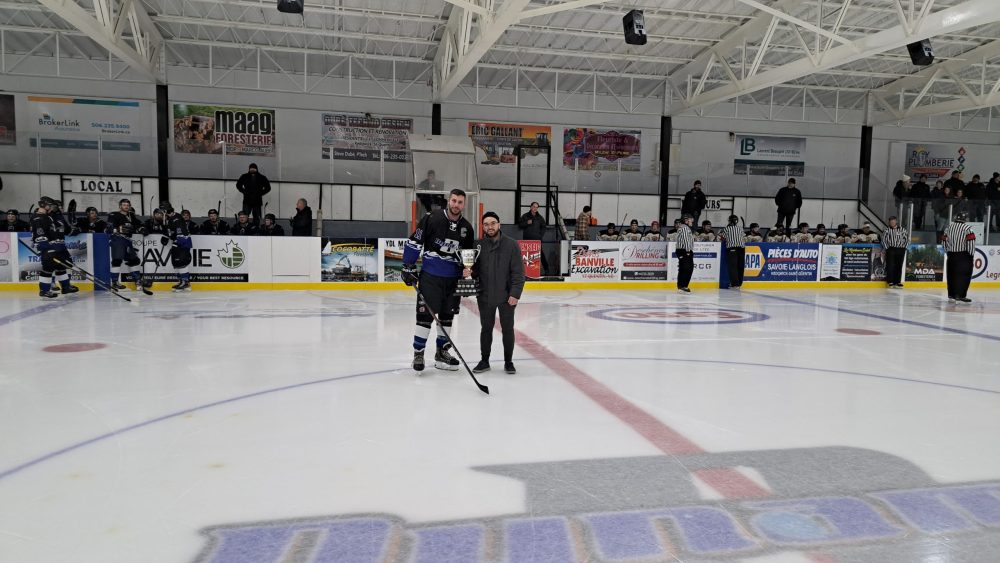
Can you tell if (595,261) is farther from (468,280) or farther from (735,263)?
(468,280)

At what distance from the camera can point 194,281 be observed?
41.6 ft

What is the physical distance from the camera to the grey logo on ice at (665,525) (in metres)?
2.57

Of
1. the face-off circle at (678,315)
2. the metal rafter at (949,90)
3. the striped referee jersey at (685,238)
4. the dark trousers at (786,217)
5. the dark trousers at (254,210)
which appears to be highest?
the metal rafter at (949,90)

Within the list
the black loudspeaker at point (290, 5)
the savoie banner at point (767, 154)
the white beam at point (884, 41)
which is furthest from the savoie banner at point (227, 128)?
the savoie banner at point (767, 154)

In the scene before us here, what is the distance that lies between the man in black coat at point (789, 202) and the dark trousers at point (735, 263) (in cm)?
479

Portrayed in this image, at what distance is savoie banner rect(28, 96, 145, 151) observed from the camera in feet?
56.5

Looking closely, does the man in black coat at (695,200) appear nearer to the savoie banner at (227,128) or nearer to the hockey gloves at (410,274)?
the savoie banner at (227,128)

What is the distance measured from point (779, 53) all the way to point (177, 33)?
15570 mm

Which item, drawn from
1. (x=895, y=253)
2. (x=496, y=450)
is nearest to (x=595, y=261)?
(x=895, y=253)

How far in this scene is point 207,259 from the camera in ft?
41.9

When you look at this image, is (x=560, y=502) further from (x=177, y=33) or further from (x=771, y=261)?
(x=177, y=33)

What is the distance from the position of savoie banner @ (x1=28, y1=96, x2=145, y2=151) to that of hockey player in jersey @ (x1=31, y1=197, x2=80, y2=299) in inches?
247

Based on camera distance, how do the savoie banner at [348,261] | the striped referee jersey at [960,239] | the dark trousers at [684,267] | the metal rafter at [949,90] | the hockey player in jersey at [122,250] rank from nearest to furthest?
the hockey player in jersey at [122,250] → the striped referee jersey at [960,239] → the savoie banner at [348,261] → the dark trousers at [684,267] → the metal rafter at [949,90]

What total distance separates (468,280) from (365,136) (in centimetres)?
1445
